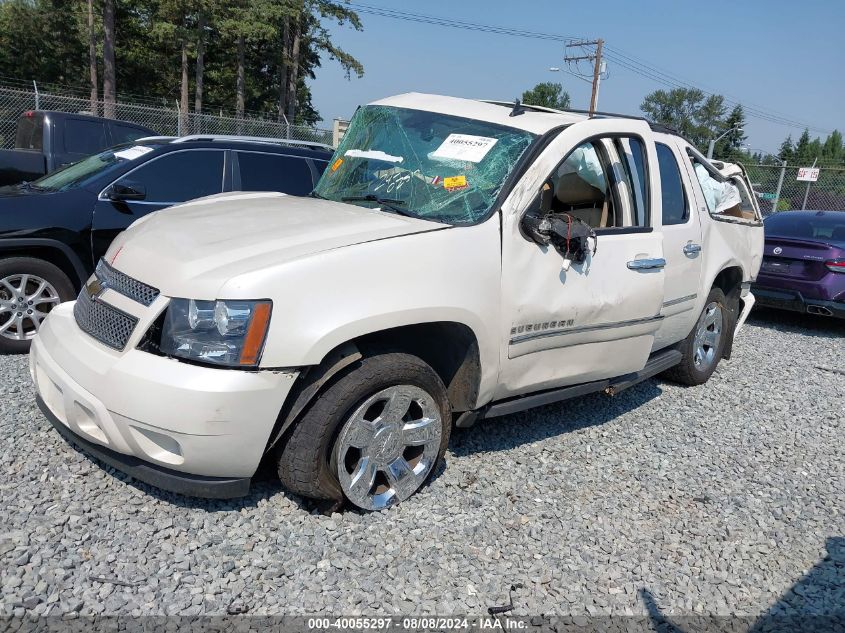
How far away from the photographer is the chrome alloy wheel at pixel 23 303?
4.96 meters

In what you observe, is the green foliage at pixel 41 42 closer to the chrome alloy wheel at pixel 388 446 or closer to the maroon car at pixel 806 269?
the maroon car at pixel 806 269

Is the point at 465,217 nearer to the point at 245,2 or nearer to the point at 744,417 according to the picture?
the point at 744,417

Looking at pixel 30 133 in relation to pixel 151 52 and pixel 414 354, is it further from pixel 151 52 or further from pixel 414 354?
pixel 151 52

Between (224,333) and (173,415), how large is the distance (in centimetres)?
38

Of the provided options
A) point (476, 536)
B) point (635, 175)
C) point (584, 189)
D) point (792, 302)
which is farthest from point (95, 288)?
point (792, 302)

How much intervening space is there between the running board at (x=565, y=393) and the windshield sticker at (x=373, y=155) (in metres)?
1.51

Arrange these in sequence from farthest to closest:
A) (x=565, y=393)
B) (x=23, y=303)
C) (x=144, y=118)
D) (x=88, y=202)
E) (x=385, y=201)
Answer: (x=144, y=118), (x=88, y=202), (x=23, y=303), (x=565, y=393), (x=385, y=201)

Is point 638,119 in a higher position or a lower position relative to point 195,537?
higher

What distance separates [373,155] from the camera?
401 cm

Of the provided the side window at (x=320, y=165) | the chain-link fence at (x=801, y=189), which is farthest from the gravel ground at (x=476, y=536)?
the chain-link fence at (x=801, y=189)

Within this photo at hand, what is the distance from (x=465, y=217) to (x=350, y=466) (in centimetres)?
135

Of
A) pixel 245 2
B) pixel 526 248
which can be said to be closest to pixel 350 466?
pixel 526 248

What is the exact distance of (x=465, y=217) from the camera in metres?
3.37

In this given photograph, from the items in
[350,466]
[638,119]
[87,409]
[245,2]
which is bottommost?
[350,466]
